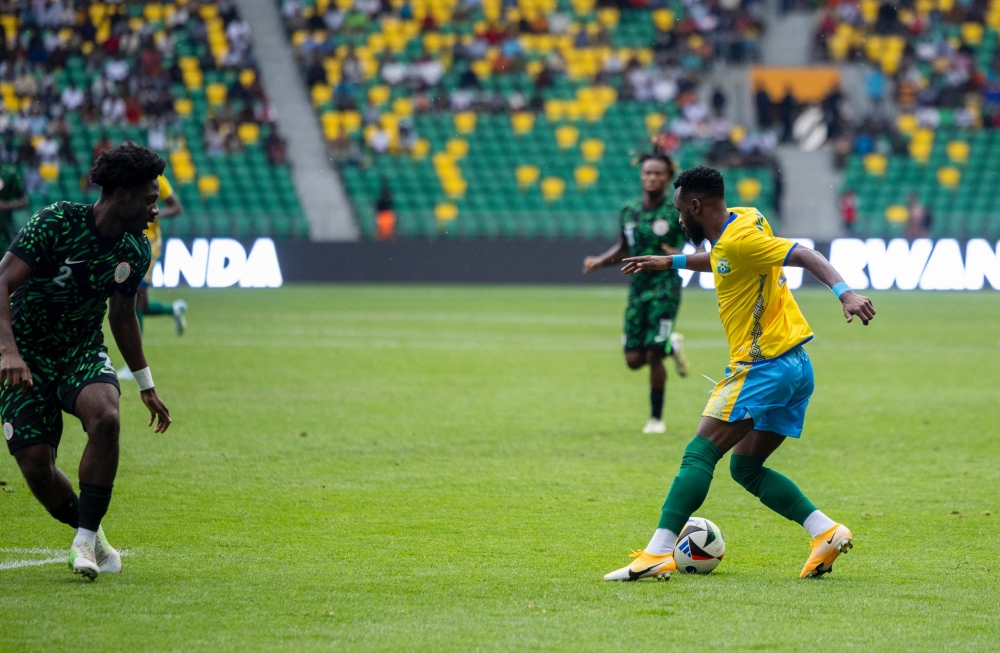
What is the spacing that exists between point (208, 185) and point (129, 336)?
27167mm

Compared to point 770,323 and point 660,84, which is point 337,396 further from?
point 660,84

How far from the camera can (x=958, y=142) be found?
35.2 metres

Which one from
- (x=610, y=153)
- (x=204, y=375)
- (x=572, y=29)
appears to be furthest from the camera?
(x=572, y=29)

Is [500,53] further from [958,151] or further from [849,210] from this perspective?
[958,151]

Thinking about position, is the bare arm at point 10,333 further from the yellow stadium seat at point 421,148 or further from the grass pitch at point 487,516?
the yellow stadium seat at point 421,148

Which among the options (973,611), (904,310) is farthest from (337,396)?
(904,310)

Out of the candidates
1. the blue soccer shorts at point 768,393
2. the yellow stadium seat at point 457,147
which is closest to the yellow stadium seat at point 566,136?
the yellow stadium seat at point 457,147

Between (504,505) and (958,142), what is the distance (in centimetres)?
3076

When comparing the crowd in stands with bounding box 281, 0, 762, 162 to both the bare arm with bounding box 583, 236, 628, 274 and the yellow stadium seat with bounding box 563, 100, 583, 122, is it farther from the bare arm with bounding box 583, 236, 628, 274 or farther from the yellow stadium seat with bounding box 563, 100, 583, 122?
the bare arm with bounding box 583, 236, 628, 274

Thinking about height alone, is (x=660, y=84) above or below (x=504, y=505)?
below

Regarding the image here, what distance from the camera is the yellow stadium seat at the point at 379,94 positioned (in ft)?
115

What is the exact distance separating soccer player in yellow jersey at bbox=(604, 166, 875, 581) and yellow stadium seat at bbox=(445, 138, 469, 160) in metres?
28.6

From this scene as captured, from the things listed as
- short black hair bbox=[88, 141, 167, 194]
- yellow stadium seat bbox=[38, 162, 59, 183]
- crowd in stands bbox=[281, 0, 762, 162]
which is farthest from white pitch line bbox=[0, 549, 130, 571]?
crowd in stands bbox=[281, 0, 762, 162]

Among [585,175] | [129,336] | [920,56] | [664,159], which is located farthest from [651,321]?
[920,56]
